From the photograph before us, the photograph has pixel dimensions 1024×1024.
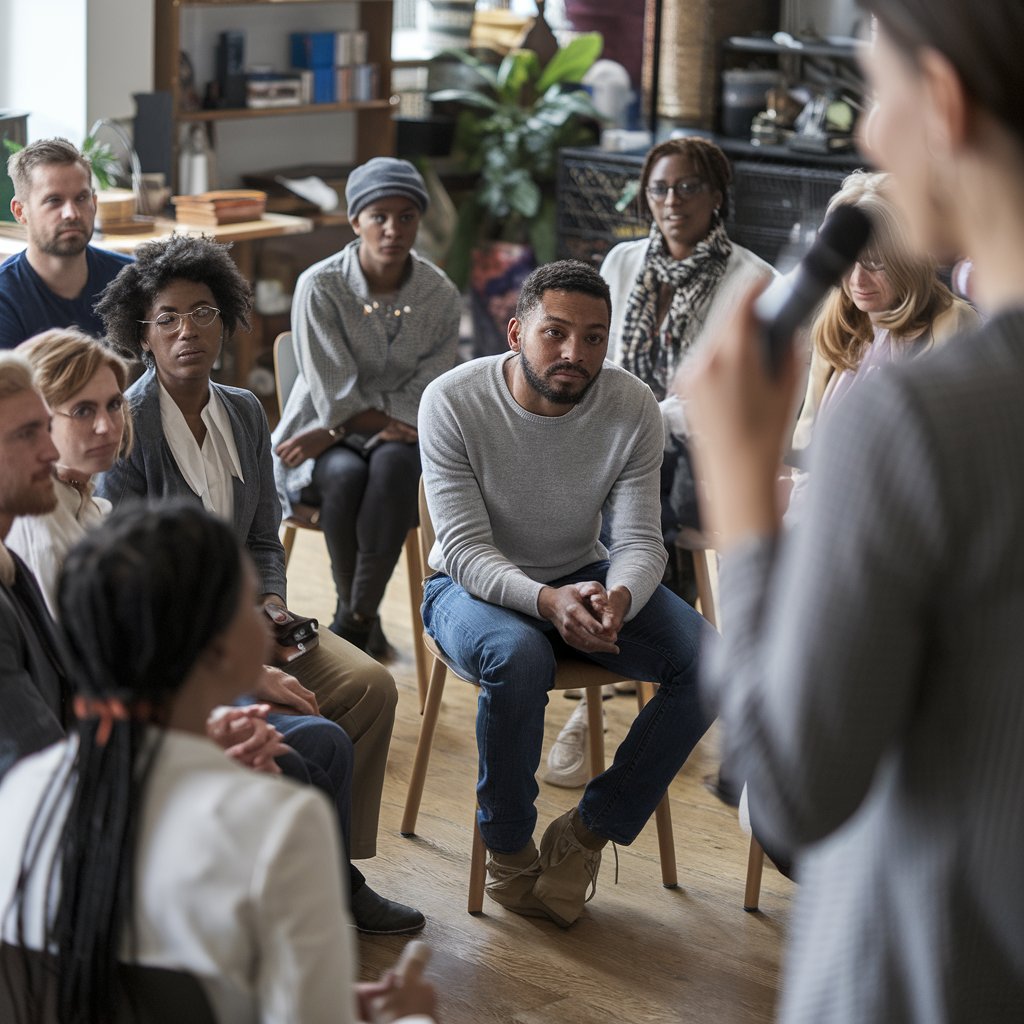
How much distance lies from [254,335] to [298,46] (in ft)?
3.87

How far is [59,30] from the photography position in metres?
4.94

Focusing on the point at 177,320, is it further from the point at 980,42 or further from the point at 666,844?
the point at 980,42

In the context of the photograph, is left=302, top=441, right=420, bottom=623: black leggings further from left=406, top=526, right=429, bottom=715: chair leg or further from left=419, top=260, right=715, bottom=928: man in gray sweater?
left=419, top=260, right=715, bottom=928: man in gray sweater

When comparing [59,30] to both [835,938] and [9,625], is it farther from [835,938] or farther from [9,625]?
[835,938]

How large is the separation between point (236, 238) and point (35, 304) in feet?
4.58

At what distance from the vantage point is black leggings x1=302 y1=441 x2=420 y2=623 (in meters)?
3.47

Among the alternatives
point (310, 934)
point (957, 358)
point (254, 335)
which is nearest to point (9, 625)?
point (310, 934)

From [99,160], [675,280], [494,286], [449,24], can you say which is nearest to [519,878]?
[675,280]

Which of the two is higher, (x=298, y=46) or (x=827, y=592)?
(x=298, y=46)

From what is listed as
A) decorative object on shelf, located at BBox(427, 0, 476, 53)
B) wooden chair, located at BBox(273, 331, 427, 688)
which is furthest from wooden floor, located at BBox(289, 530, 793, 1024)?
decorative object on shelf, located at BBox(427, 0, 476, 53)

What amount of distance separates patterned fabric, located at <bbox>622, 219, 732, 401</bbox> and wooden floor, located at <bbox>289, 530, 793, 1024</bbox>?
3.22ft

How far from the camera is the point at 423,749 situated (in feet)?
9.18

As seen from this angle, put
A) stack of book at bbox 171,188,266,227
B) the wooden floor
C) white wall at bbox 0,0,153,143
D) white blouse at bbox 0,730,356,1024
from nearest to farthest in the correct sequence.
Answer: white blouse at bbox 0,730,356,1024 → the wooden floor → stack of book at bbox 171,188,266,227 → white wall at bbox 0,0,153,143

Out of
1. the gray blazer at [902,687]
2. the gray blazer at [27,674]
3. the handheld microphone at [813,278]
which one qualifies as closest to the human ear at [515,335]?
the gray blazer at [27,674]
